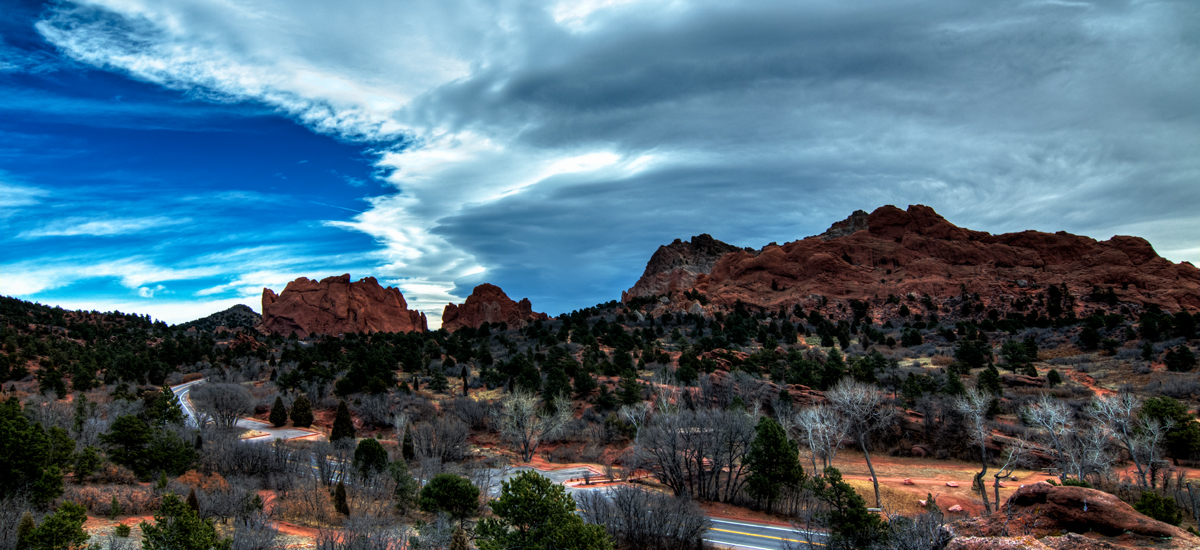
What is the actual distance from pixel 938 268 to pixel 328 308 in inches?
4920

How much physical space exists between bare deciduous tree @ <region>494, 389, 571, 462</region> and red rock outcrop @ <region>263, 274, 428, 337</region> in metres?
83.8

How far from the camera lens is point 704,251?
544 ft

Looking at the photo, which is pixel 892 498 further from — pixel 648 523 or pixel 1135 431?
pixel 648 523

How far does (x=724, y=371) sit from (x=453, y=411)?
25577 mm

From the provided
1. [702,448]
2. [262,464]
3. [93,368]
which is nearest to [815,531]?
[702,448]

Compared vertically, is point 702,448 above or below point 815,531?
above

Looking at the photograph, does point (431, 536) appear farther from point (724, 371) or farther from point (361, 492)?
point (724, 371)

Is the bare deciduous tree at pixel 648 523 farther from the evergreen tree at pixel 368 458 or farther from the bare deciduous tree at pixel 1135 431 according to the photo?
the bare deciduous tree at pixel 1135 431

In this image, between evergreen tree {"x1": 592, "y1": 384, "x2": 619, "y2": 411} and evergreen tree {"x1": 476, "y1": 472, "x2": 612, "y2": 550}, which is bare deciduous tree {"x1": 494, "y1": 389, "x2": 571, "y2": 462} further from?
evergreen tree {"x1": 476, "y1": 472, "x2": 612, "y2": 550}

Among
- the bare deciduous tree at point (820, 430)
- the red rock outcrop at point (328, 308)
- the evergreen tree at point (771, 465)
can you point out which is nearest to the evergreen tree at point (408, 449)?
the evergreen tree at point (771, 465)

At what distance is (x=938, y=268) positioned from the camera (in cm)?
10869

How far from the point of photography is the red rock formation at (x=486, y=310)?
468 feet

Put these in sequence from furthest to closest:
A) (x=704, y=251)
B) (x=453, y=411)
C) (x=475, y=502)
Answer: (x=704, y=251), (x=453, y=411), (x=475, y=502)

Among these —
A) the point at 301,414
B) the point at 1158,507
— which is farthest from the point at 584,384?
the point at 1158,507
